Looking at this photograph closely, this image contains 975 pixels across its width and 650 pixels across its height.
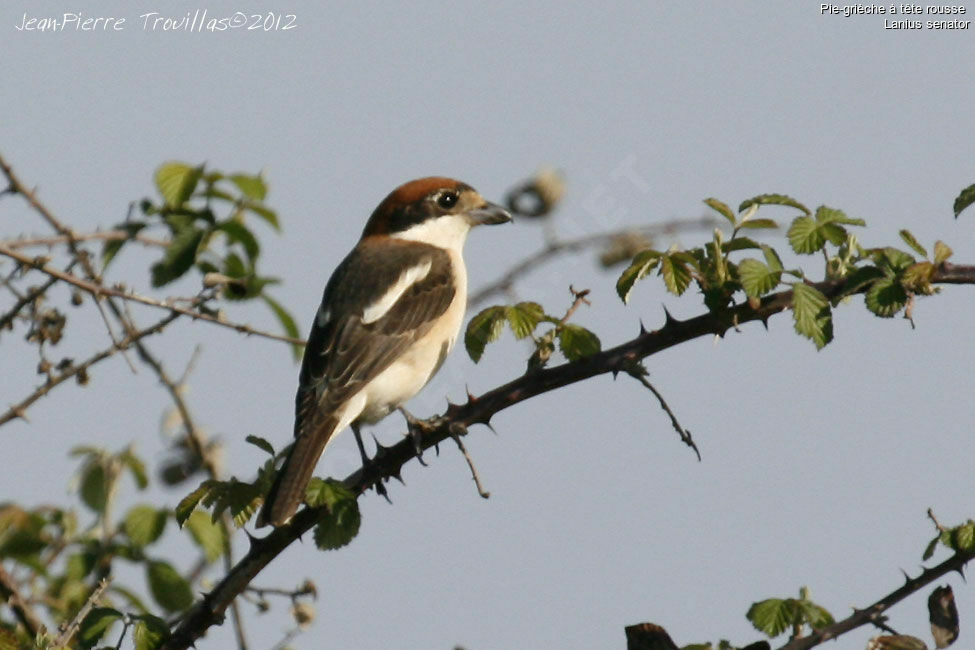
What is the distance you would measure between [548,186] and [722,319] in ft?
6.72

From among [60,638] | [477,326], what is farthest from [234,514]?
[477,326]

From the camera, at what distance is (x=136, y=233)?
14.6 ft

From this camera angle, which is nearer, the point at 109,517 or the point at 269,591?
the point at 269,591

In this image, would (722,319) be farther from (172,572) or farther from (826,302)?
(172,572)

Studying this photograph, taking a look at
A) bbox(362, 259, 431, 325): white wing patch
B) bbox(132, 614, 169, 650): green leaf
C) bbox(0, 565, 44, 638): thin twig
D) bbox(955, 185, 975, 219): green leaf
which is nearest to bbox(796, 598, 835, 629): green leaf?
bbox(955, 185, 975, 219): green leaf

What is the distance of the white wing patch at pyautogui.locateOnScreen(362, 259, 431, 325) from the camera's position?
5105 mm

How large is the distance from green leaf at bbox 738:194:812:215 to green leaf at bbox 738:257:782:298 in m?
0.22

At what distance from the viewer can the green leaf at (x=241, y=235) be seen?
447 centimetres

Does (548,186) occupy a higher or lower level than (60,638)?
higher

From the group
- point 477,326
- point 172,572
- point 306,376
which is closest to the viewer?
point 477,326

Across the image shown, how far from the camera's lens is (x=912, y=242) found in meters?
2.95

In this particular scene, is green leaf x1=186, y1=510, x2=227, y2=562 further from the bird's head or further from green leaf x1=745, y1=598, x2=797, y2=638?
green leaf x1=745, y1=598, x2=797, y2=638

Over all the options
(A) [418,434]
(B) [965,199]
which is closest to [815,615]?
(B) [965,199]

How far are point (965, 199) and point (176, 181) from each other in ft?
8.41
